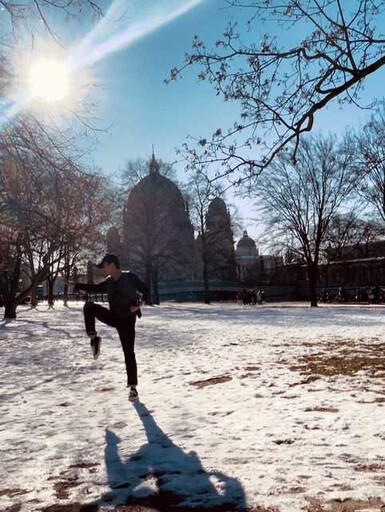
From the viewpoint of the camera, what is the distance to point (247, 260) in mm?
118312

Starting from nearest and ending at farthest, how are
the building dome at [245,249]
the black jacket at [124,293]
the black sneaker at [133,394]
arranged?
the black sneaker at [133,394], the black jacket at [124,293], the building dome at [245,249]

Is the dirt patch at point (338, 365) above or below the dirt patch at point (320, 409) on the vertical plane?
above

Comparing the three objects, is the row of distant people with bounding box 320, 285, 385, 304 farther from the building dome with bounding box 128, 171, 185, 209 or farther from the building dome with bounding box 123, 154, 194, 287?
the building dome with bounding box 128, 171, 185, 209

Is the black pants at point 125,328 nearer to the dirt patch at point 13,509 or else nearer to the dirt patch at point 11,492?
the dirt patch at point 11,492

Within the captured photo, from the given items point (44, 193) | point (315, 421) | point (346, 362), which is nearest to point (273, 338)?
point (346, 362)

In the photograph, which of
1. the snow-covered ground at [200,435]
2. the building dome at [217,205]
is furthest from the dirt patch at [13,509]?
the building dome at [217,205]

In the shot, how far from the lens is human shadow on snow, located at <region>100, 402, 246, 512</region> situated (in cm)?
302

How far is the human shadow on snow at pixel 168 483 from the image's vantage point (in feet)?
9.91

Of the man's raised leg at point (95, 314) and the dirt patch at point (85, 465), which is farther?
the man's raised leg at point (95, 314)

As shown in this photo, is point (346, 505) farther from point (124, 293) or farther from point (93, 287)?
point (93, 287)

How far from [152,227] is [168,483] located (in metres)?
46.5

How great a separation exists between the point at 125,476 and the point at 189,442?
0.82 meters

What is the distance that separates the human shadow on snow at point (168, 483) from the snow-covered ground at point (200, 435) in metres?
0.01

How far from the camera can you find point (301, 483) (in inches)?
125
